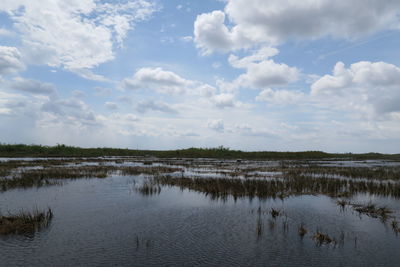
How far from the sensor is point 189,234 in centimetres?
964

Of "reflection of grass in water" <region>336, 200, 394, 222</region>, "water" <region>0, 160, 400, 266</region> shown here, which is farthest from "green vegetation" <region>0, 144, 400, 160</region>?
"reflection of grass in water" <region>336, 200, 394, 222</region>

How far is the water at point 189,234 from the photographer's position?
7625 mm

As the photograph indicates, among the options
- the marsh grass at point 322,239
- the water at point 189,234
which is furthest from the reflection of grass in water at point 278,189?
the marsh grass at point 322,239

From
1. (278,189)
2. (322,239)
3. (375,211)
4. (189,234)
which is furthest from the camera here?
(278,189)

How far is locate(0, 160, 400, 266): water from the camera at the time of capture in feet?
25.0

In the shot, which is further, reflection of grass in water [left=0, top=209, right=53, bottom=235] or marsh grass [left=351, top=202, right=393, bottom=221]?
marsh grass [left=351, top=202, right=393, bottom=221]

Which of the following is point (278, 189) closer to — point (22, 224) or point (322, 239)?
point (322, 239)

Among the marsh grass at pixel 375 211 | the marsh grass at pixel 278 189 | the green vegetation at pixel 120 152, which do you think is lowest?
the marsh grass at pixel 375 211

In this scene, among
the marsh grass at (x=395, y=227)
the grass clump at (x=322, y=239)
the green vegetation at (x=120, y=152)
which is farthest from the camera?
the green vegetation at (x=120, y=152)

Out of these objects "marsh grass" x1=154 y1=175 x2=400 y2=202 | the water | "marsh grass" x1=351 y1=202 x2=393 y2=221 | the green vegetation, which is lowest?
the water

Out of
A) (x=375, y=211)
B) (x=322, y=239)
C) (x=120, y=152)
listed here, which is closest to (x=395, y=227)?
(x=375, y=211)

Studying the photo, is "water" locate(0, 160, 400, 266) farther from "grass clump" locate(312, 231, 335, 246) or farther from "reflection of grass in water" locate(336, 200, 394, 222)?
"reflection of grass in water" locate(336, 200, 394, 222)

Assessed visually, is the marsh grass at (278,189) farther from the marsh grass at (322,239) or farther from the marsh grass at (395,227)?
the marsh grass at (322,239)

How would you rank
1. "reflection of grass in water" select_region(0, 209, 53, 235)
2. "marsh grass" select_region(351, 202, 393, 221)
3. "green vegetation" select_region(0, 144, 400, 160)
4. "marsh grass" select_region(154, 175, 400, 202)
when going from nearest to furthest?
"reflection of grass in water" select_region(0, 209, 53, 235) < "marsh grass" select_region(351, 202, 393, 221) < "marsh grass" select_region(154, 175, 400, 202) < "green vegetation" select_region(0, 144, 400, 160)
